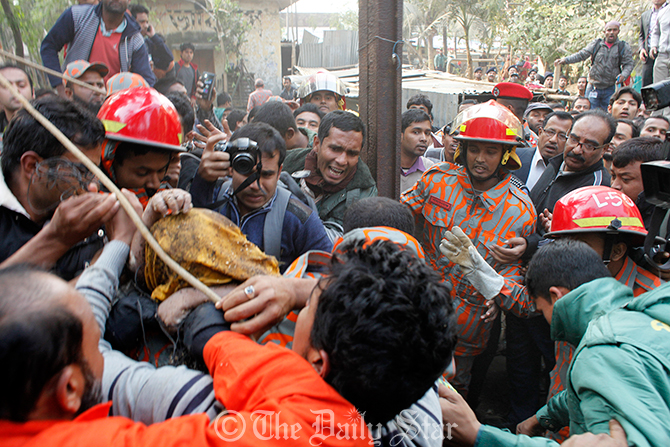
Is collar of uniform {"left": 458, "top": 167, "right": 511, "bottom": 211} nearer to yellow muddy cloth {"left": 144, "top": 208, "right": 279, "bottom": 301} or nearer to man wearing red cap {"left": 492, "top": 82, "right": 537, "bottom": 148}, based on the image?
yellow muddy cloth {"left": 144, "top": 208, "right": 279, "bottom": 301}

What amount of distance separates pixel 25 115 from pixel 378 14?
7.67 ft

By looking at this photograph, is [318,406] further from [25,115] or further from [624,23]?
[624,23]

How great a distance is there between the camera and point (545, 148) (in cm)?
468

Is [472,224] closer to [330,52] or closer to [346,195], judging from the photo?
[346,195]

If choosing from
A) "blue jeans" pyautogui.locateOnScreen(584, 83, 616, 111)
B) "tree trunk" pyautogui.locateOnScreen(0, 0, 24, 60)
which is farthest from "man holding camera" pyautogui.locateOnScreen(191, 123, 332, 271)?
"blue jeans" pyautogui.locateOnScreen(584, 83, 616, 111)

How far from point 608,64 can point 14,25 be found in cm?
1111

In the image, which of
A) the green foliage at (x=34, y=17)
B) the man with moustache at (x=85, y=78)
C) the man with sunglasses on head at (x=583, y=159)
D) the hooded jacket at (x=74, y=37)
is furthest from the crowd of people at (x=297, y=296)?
the green foliage at (x=34, y=17)

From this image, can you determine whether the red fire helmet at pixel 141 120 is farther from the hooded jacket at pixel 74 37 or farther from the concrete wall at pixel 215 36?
the concrete wall at pixel 215 36

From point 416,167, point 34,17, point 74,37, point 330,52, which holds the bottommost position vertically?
point 416,167

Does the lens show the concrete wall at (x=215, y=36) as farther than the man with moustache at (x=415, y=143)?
Yes

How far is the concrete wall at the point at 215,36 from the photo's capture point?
15695mm

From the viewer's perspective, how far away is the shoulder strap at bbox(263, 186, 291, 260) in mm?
2240

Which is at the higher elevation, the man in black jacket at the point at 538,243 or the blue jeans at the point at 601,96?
the blue jeans at the point at 601,96

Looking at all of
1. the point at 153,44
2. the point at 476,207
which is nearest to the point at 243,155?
the point at 476,207
